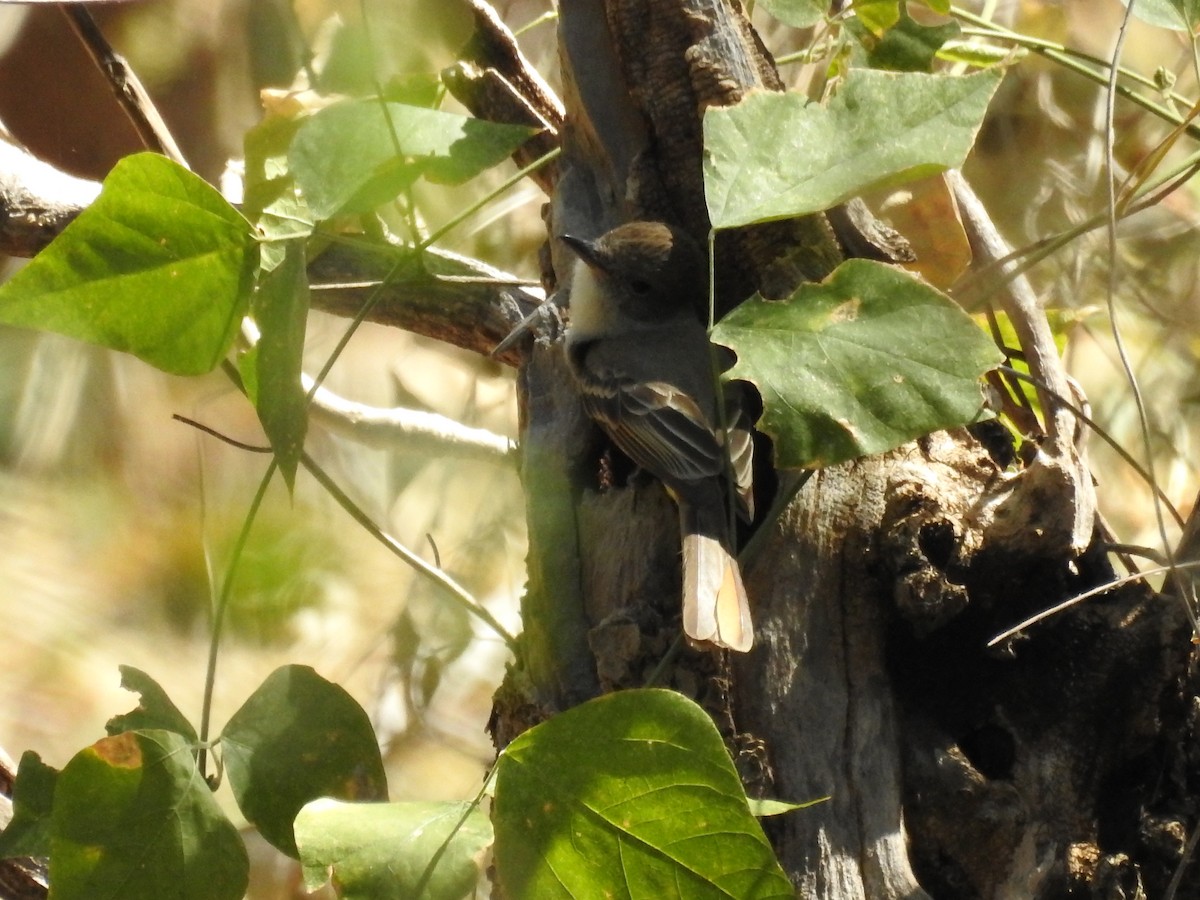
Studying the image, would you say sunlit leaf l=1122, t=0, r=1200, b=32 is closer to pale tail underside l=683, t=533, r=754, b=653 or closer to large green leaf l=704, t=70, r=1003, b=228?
large green leaf l=704, t=70, r=1003, b=228

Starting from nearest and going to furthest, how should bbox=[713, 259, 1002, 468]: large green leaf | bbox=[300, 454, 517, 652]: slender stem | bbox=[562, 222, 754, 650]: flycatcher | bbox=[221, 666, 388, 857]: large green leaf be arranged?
bbox=[713, 259, 1002, 468]: large green leaf < bbox=[221, 666, 388, 857]: large green leaf < bbox=[562, 222, 754, 650]: flycatcher < bbox=[300, 454, 517, 652]: slender stem

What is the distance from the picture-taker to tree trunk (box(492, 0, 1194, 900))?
5.60 ft

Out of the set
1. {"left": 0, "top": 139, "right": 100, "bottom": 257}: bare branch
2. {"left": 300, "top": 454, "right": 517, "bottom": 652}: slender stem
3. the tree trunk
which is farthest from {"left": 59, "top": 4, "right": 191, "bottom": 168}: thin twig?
the tree trunk

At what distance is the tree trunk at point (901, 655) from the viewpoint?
171 centimetres

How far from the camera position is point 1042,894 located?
1688mm

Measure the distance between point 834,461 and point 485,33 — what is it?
1.54 metres

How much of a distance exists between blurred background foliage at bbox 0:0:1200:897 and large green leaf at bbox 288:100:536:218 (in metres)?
2.18

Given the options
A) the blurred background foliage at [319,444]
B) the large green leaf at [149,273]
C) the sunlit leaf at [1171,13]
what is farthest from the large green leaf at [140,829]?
the blurred background foliage at [319,444]

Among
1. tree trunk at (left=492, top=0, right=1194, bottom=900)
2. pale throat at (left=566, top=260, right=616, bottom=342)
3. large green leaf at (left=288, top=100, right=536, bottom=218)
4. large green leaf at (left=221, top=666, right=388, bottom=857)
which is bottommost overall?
large green leaf at (left=221, top=666, right=388, bottom=857)

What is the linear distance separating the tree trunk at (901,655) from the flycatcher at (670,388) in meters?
0.11

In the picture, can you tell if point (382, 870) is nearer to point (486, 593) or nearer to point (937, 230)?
point (937, 230)

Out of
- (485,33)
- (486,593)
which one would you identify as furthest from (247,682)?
(485,33)

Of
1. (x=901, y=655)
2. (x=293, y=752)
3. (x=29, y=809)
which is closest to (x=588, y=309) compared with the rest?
(x=901, y=655)

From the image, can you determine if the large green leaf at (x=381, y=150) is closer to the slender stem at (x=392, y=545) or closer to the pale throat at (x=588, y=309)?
the slender stem at (x=392, y=545)
